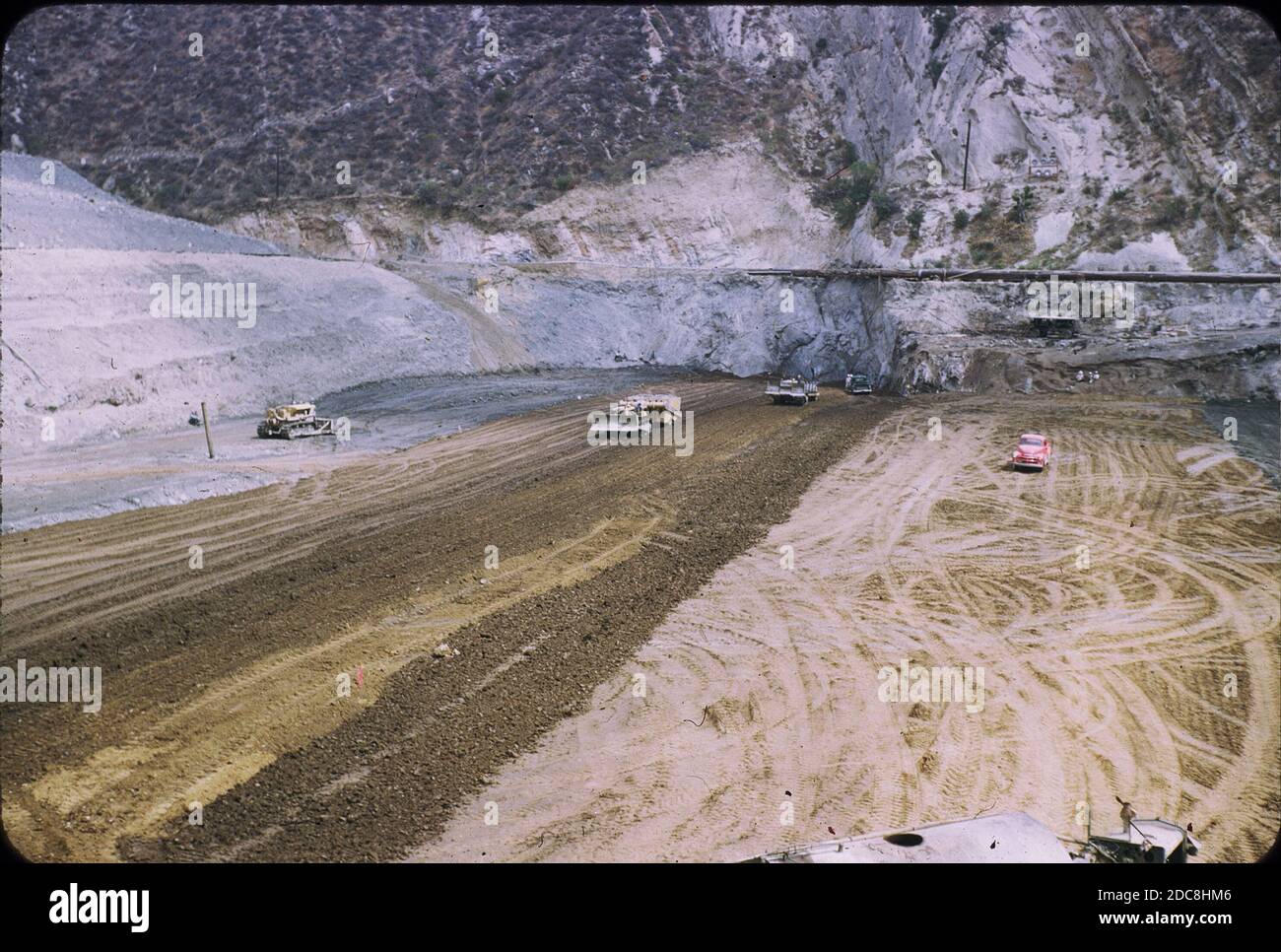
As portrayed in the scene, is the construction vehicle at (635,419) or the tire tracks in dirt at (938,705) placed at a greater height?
the construction vehicle at (635,419)

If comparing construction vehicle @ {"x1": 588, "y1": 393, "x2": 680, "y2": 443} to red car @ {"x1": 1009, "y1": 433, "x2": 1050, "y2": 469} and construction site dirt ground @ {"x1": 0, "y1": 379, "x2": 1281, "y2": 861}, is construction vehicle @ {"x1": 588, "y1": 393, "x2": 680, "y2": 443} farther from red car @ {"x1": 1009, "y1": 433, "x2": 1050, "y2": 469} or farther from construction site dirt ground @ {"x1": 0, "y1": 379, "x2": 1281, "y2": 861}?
red car @ {"x1": 1009, "y1": 433, "x2": 1050, "y2": 469}

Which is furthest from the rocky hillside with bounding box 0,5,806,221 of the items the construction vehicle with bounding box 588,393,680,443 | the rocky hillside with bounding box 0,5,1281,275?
the construction vehicle with bounding box 588,393,680,443

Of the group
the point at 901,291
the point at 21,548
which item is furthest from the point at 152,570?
the point at 901,291

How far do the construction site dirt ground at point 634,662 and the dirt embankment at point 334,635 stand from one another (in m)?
0.06

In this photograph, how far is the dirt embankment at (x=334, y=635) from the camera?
9.87m

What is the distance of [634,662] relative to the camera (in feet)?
46.0

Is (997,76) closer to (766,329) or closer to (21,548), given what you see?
(766,329)

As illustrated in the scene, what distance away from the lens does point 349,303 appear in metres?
42.4

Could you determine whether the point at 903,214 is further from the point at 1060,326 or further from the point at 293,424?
the point at 293,424

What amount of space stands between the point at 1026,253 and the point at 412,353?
30729 mm

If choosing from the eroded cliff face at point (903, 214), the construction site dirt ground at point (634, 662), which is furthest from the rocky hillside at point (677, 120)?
the construction site dirt ground at point (634, 662)

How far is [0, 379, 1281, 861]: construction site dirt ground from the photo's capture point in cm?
1006

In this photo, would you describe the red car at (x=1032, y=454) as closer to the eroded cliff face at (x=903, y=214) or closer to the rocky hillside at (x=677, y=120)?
the eroded cliff face at (x=903, y=214)

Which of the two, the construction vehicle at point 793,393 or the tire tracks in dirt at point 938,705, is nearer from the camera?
the tire tracks in dirt at point 938,705
